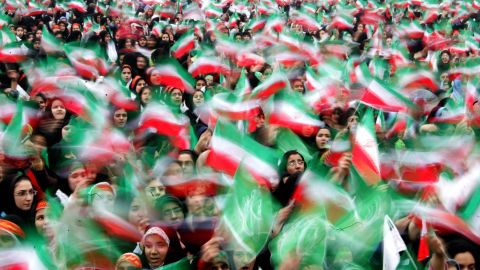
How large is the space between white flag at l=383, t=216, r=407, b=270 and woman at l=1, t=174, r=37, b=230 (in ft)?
8.20

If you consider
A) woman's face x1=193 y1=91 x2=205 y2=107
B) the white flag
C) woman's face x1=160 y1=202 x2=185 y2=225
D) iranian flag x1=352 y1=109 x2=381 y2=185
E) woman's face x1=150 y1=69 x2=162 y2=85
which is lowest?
woman's face x1=150 y1=69 x2=162 y2=85

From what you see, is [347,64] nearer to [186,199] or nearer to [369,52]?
[369,52]

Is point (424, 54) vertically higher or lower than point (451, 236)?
lower

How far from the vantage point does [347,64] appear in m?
9.03

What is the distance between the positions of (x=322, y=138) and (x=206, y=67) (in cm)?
326

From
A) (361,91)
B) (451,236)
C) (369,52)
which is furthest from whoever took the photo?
(369,52)

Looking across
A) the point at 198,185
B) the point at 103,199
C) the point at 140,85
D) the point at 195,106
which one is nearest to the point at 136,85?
the point at 140,85

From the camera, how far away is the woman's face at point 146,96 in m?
7.64

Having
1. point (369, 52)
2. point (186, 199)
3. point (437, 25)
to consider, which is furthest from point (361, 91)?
point (437, 25)

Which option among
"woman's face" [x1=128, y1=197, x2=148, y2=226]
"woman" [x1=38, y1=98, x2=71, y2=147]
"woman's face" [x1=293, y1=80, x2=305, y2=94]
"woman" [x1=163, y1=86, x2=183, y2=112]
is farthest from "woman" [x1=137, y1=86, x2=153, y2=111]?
"woman's face" [x1=128, y1=197, x2=148, y2=226]

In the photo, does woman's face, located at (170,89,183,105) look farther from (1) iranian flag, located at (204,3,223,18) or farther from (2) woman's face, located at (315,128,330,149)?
(1) iranian flag, located at (204,3,223,18)

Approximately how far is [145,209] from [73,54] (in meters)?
5.12

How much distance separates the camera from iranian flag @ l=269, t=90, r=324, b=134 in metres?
6.57

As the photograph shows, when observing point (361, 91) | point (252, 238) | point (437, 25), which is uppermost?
point (252, 238)
